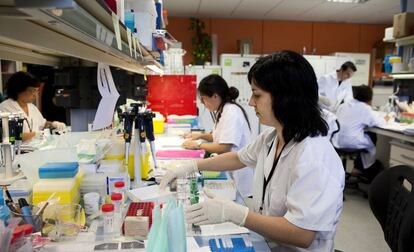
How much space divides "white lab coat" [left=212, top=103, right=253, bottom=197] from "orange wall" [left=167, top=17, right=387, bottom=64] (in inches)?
186

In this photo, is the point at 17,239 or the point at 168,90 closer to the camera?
the point at 17,239

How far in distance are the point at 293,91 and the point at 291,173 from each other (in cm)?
30

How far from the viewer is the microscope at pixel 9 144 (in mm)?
1262

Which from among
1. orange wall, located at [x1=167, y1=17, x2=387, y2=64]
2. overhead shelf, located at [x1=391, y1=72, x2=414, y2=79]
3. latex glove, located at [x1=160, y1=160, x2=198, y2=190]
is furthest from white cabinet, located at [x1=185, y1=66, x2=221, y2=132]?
latex glove, located at [x1=160, y1=160, x2=198, y2=190]

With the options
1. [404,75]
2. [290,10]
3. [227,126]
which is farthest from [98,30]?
[290,10]

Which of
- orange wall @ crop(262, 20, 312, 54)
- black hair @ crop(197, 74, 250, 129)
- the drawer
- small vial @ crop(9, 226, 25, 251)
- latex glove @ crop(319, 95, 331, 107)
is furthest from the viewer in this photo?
orange wall @ crop(262, 20, 312, 54)

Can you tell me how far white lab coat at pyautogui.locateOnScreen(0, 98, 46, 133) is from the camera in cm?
154

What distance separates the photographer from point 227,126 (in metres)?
2.47

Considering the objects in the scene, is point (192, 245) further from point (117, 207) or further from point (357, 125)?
point (357, 125)

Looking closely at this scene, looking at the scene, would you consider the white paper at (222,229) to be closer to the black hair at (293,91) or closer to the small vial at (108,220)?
the small vial at (108,220)

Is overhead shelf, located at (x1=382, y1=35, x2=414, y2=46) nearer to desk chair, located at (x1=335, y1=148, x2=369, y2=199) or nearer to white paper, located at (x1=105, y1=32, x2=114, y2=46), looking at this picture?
desk chair, located at (x1=335, y1=148, x2=369, y2=199)

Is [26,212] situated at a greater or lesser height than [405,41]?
lesser

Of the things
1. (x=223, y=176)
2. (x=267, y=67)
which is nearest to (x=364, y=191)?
(x=223, y=176)

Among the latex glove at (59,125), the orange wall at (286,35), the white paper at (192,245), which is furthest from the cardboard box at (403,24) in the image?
the white paper at (192,245)
